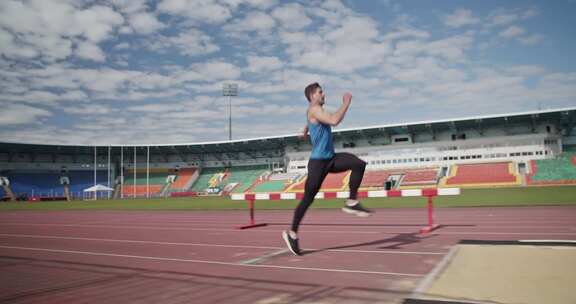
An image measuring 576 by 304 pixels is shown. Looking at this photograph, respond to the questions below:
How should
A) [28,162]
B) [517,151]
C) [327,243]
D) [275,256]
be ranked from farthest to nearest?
[28,162]
[517,151]
[327,243]
[275,256]

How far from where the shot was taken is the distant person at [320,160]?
5027mm

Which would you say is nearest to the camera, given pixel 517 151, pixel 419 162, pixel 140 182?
pixel 517 151

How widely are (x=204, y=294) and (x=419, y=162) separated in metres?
50.4

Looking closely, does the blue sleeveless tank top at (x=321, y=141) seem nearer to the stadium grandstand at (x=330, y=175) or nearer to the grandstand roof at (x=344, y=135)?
the stadium grandstand at (x=330, y=175)

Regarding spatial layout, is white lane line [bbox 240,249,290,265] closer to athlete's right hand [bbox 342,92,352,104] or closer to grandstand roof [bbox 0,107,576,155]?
athlete's right hand [bbox 342,92,352,104]

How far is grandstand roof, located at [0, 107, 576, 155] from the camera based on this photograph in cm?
4556

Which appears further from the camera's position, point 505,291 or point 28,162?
point 28,162

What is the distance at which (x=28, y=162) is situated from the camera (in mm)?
59844

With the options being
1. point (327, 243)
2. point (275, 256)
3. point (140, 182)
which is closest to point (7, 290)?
point (275, 256)

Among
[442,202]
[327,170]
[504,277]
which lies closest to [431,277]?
[504,277]

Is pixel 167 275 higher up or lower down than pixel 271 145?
lower down

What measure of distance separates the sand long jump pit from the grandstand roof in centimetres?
4658

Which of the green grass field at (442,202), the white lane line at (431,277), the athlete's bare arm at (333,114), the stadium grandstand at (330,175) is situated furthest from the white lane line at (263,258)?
the stadium grandstand at (330,175)

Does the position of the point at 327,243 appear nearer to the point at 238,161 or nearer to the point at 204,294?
the point at 204,294
